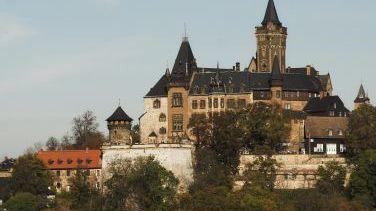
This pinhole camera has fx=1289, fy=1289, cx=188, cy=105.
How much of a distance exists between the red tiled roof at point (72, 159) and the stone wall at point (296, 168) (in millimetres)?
12608

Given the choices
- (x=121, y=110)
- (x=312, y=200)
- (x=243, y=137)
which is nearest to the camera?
(x=312, y=200)

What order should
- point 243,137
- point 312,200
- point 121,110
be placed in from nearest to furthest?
Answer: point 312,200, point 243,137, point 121,110

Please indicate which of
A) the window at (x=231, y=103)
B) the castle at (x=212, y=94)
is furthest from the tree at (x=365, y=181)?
the window at (x=231, y=103)

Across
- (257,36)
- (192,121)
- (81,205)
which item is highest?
(257,36)

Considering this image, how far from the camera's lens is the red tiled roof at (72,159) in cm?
10519

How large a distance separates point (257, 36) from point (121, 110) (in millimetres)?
14350

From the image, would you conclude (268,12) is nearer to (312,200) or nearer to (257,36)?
(257,36)

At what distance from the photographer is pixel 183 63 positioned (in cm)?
11131

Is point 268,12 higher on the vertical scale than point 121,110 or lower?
higher

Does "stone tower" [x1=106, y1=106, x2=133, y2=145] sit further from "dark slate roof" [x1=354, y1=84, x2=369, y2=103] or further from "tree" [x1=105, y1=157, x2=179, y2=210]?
"dark slate roof" [x1=354, y1=84, x2=369, y2=103]

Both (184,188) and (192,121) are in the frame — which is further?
(192,121)

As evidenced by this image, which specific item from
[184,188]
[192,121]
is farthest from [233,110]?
[184,188]

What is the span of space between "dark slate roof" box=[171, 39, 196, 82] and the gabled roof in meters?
11.6

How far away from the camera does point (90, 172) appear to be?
104688 mm
